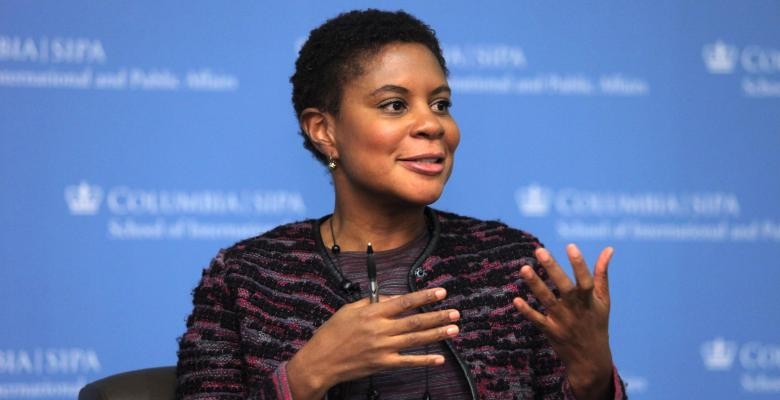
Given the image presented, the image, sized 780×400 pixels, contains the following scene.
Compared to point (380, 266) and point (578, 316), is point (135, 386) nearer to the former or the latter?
point (380, 266)

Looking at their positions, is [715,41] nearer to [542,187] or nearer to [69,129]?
[542,187]

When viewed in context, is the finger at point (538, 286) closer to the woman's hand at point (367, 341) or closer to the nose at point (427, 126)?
the woman's hand at point (367, 341)

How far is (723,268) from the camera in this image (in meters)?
3.02

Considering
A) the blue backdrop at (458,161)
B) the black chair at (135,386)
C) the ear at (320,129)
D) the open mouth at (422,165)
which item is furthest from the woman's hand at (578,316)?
the blue backdrop at (458,161)

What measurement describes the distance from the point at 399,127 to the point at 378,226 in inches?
9.0

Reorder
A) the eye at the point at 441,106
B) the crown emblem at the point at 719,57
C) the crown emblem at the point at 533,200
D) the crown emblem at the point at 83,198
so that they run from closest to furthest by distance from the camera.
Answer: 1. the eye at the point at 441,106
2. the crown emblem at the point at 83,198
3. the crown emblem at the point at 533,200
4. the crown emblem at the point at 719,57

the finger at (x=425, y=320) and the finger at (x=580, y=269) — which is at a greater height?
the finger at (x=580, y=269)

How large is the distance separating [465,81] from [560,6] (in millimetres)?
376

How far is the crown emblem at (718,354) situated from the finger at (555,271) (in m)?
1.71

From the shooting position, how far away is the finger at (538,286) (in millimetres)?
1432

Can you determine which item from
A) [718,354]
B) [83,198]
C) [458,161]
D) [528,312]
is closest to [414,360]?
[528,312]

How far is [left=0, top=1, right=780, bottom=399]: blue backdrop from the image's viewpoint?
2.77 metres

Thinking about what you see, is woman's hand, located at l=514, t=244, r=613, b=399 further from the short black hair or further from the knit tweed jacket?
the short black hair

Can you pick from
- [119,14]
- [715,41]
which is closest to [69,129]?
[119,14]
